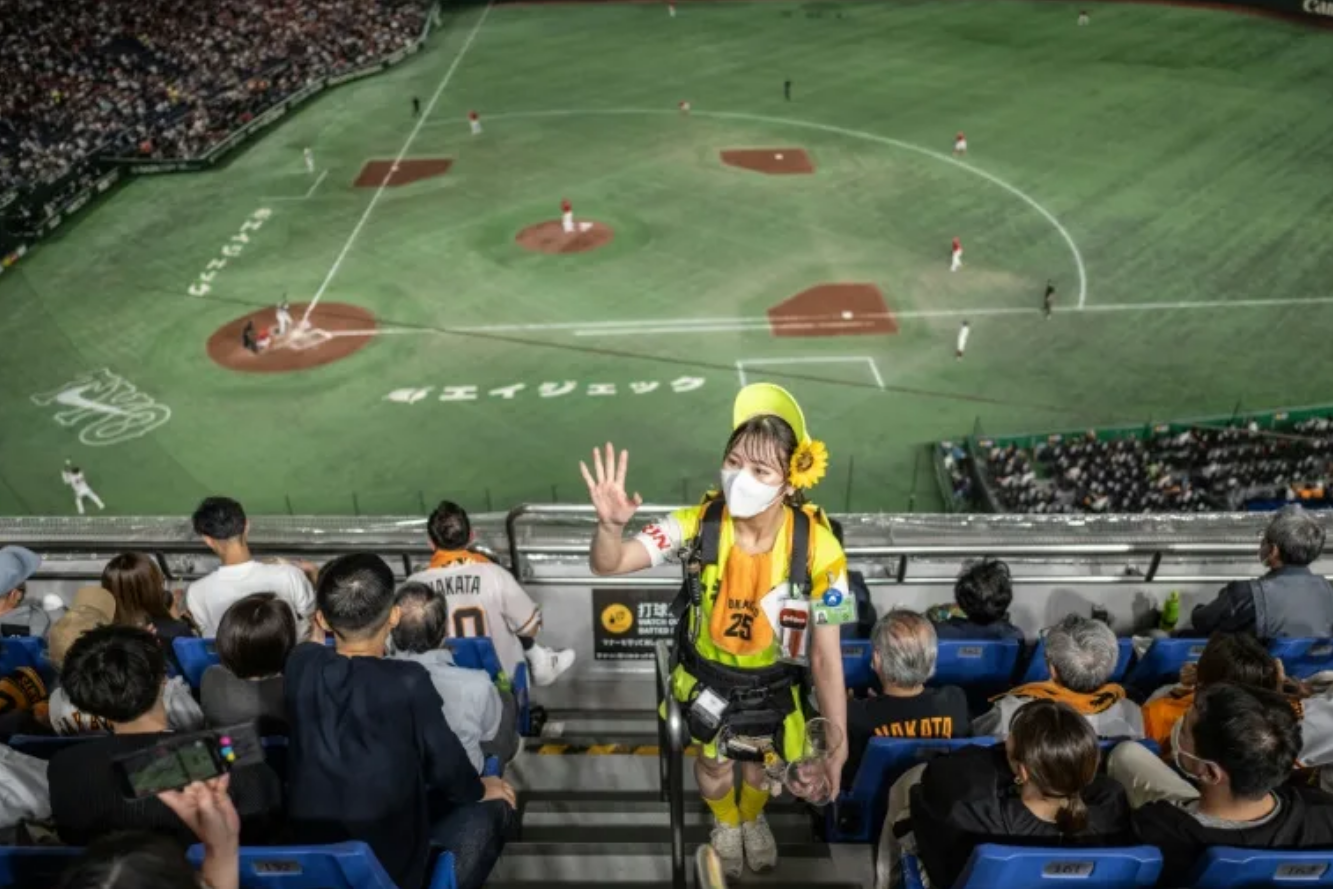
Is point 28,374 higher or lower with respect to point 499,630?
lower

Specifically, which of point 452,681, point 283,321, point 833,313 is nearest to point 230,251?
point 283,321

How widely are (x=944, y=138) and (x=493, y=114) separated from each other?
15964 millimetres

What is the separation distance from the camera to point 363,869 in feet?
12.5

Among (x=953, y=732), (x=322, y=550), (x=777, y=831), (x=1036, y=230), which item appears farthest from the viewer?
(x=1036, y=230)

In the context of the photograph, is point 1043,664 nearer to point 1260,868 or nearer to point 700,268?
point 1260,868

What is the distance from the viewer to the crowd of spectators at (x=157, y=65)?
34688mm

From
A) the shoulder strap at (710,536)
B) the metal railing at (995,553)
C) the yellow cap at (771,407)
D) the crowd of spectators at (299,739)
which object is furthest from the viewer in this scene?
the metal railing at (995,553)

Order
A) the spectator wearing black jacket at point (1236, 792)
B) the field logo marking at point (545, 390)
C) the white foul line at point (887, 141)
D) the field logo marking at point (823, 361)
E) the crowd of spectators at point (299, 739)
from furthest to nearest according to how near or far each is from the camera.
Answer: the white foul line at point (887, 141) → the field logo marking at point (823, 361) → the field logo marking at point (545, 390) → the crowd of spectators at point (299, 739) → the spectator wearing black jacket at point (1236, 792)

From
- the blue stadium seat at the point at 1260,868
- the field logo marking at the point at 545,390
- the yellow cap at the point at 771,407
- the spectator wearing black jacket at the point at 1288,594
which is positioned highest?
the yellow cap at the point at 771,407

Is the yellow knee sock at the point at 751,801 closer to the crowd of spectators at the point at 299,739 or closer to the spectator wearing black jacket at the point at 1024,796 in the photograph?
the spectator wearing black jacket at the point at 1024,796

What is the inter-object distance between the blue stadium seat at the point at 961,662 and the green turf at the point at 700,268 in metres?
12.6

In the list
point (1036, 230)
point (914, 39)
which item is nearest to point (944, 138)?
point (1036, 230)

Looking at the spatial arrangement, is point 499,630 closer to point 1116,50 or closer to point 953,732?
point 953,732

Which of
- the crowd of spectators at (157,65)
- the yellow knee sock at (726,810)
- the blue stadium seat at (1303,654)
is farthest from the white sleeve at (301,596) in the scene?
the crowd of spectators at (157,65)
